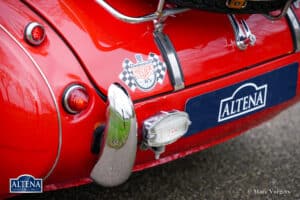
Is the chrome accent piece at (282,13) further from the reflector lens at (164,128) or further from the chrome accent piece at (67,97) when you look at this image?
the chrome accent piece at (67,97)

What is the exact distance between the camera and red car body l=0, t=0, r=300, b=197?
229 cm

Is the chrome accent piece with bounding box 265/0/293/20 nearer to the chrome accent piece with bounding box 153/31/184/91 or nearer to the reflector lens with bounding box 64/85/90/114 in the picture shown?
the chrome accent piece with bounding box 153/31/184/91

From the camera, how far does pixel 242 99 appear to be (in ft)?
9.96

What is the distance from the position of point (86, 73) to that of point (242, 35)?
3.07 ft

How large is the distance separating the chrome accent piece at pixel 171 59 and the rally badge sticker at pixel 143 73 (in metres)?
0.04

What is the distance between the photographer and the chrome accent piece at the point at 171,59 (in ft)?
8.93

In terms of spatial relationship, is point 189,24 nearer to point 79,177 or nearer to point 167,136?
point 167,136

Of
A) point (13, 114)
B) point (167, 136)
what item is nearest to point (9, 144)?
point (13, 114)

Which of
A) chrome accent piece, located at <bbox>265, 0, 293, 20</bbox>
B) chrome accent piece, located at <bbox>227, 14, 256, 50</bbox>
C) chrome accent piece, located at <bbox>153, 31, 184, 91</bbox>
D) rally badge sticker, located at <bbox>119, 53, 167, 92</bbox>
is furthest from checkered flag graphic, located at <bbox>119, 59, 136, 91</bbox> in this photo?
chrome accent piece, located at <bbox>265, 0, 293, 20</bbox>

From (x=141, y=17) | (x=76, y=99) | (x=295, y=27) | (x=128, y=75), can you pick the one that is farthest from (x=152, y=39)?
(x=295, y=27)

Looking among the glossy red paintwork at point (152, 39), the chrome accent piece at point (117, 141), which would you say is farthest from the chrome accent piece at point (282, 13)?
the chrome accent piece at point (117, 141)

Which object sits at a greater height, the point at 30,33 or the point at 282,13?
the point at 30,33

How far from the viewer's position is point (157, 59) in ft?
8.80

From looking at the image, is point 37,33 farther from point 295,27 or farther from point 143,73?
point 295,27
